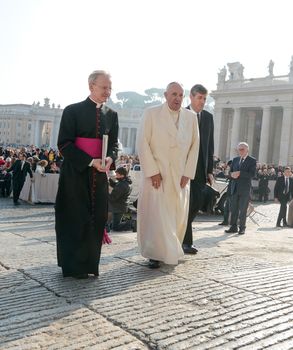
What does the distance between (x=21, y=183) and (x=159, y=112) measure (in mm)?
12107

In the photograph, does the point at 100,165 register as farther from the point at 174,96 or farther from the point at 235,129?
the point at 235,129

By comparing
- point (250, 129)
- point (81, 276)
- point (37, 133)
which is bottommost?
point (81, 276)

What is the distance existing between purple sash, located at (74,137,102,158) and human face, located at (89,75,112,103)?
1.42 feet

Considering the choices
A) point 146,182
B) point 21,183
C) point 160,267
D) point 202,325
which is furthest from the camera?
point 21,183

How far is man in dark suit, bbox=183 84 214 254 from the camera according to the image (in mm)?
6172

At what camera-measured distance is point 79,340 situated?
9.30 ft

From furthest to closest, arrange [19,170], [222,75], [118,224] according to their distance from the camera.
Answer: [222,75]
[19,170]
[118,224]

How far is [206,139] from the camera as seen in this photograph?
6633 millimetres

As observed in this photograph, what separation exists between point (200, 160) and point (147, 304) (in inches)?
128

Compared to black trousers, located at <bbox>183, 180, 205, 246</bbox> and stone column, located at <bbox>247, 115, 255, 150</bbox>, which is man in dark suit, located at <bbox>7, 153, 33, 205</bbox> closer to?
black trousers, located at <bbox>183, 180, 205, 246</bbox>

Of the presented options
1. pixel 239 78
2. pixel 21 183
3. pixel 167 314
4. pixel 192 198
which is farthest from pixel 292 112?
pixel 167 314

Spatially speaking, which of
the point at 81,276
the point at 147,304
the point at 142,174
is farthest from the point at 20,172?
the point at 147,304

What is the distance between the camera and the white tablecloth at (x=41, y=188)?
17.2 m

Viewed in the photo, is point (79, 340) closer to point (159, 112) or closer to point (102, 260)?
point (102, 260)
